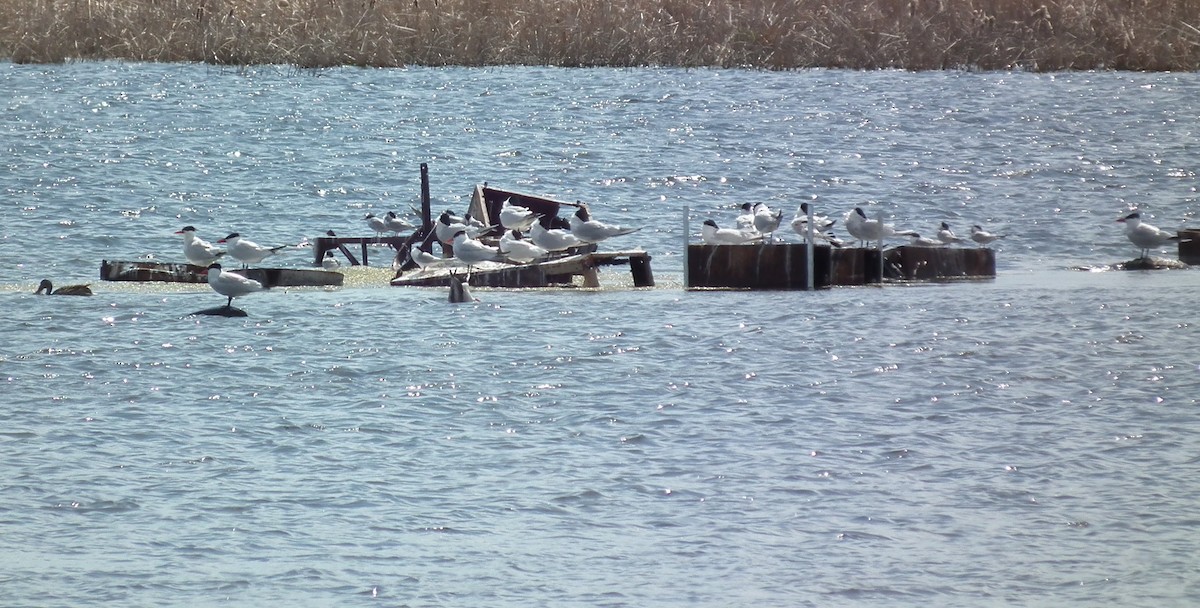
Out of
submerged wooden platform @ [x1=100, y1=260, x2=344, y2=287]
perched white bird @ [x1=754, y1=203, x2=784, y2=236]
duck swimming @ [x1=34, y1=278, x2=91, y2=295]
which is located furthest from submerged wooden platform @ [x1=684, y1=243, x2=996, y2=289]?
duck swimming @ [x1=34, y1=278, x2=91, y2=295]

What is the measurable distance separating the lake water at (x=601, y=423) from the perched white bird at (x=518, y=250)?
571 mm

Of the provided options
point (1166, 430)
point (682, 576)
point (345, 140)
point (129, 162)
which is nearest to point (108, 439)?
point (682, 576)

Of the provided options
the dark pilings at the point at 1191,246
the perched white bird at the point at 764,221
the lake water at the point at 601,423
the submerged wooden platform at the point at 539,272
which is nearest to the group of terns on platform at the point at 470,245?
the submerged wooden platform at the point at 539,272

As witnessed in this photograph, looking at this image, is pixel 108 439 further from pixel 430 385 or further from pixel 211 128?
pixel 211 128

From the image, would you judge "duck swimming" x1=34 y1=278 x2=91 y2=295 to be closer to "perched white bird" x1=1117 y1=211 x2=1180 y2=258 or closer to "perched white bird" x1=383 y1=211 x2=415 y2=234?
"perched white bird" x1=383 y1=211 x2=415 y2=234

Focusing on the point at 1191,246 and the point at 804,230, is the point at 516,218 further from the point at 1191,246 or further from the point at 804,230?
the point at 1191,246

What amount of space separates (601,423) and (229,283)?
7224 mm

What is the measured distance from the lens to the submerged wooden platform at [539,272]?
21234 millimetres

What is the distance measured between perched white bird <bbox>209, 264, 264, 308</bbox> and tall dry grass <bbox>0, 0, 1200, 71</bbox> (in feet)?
81.1

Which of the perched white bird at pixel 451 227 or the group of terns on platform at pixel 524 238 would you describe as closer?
the group of terns on platform at pixel 524 238

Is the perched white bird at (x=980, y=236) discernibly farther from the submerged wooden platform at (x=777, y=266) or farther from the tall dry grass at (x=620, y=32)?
the tall dry grass at (x=620, y=32)

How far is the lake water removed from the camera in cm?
921

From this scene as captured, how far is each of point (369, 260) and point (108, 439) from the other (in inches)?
599

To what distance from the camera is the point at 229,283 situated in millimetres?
19078
